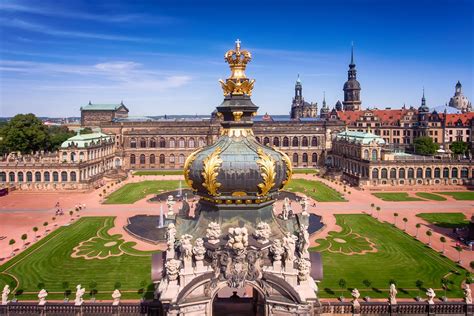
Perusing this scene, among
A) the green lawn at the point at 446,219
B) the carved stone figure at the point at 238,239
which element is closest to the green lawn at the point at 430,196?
the green lawn at the point at 446,219

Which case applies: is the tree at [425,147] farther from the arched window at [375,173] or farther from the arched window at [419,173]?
the arched window at [375,173]

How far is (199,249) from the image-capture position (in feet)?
Answer: 36.0

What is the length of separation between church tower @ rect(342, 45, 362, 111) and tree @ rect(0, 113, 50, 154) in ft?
410

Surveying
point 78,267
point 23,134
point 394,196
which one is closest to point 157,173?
point 23,134

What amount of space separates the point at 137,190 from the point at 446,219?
58.1 m

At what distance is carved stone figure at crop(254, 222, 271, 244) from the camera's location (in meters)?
11.2

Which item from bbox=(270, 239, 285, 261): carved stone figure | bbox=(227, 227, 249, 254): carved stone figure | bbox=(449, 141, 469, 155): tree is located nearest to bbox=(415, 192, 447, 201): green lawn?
bbox=(449, 141, 469, 155): tree

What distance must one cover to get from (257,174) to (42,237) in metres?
44.1

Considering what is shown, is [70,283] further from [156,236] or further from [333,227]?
[333,227]

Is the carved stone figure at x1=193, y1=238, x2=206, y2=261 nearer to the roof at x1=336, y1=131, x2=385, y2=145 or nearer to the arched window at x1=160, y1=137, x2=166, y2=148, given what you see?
the roof at x1=336, y1=131, x2=385, y2=145

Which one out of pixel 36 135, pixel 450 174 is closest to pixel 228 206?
pixel 450 174

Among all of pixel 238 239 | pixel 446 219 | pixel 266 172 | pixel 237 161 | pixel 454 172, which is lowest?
pixel 446 219

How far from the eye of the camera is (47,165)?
82625 mm

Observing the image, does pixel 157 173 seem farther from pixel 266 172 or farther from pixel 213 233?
pixel 266 172
